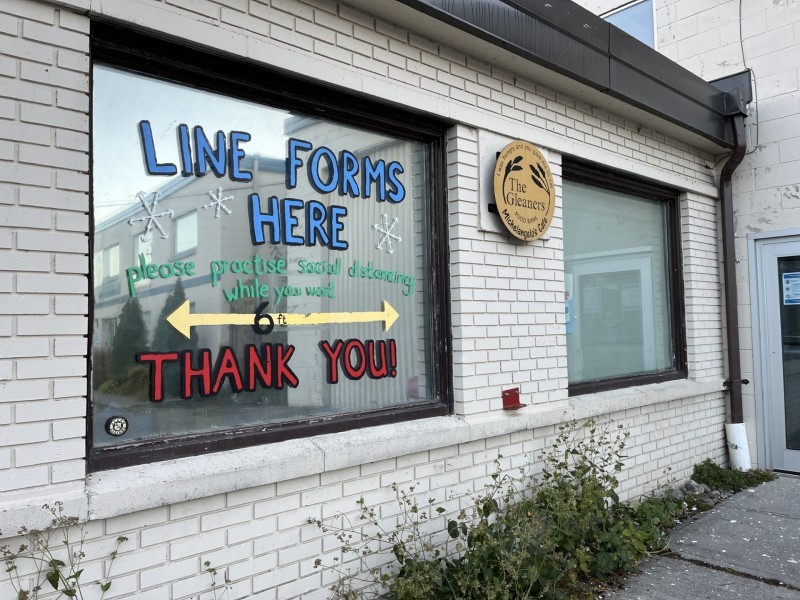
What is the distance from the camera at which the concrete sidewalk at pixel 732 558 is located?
3.48 meters

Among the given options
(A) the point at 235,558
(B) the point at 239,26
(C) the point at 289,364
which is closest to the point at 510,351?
(C) the point at 289,364

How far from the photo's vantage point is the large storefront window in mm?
4891

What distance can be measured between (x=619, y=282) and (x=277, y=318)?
3397 mm

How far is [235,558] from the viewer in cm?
271

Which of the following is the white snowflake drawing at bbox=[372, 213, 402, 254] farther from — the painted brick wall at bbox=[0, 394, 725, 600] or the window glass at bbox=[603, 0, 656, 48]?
the window glass at bbox=[603, 0, 656, 48]

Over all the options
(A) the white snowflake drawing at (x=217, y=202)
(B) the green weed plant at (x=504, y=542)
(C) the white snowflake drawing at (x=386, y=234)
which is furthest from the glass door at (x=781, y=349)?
(A) the white snowflake drawing at (x=217, y=202)

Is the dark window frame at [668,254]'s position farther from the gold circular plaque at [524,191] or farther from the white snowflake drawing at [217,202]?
the white snowflake drawing at [217,202]

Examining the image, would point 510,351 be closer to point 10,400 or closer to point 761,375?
point 10,400

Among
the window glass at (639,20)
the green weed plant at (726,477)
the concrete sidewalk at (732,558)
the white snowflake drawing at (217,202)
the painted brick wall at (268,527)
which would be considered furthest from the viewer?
the window glass at (639,20)

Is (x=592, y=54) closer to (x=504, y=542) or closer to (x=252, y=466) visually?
(x=504, y=542)

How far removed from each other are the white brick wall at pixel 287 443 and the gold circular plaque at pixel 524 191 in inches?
4.5

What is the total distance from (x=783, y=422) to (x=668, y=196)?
244 cm

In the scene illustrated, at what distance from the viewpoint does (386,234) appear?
3.64 m

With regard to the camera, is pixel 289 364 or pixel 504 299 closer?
pixel 289 364
